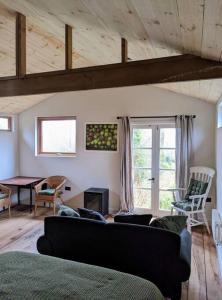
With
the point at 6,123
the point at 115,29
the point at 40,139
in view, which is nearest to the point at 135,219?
the point at 115,29

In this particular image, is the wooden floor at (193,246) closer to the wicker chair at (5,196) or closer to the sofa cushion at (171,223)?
the wicker chair at (5,196)

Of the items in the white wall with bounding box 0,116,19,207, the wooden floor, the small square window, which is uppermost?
the small square window

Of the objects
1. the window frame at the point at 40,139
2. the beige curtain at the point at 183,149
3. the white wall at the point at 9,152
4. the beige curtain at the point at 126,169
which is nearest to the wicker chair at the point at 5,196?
the white wall at the point at 9,152

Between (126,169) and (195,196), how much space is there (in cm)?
154

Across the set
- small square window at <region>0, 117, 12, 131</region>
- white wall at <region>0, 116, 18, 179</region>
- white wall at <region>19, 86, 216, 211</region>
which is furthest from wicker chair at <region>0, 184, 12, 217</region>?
small square window at <region>0, 117, 12, 131</region>

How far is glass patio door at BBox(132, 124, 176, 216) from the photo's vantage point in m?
5.09

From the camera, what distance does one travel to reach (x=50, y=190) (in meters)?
5.47

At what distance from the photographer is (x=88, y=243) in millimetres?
2578

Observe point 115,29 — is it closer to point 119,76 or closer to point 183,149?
point 119,76

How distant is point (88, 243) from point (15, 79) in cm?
230

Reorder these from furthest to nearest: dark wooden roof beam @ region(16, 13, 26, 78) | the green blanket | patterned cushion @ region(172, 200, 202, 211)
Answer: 1. patterned cushion @ region(172, 200, 202, 211)
2. dark wooden roof beam @ region(16, 13, 26, 78)
3. the green blanket

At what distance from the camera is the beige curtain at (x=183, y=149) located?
4820mm

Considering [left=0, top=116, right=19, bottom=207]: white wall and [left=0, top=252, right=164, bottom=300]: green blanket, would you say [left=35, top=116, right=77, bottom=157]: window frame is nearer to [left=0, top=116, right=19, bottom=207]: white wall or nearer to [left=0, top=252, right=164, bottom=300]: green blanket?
[left=0, top=116, right=19, bottom=207]: white wall

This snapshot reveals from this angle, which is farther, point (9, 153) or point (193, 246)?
point (9, 153)
